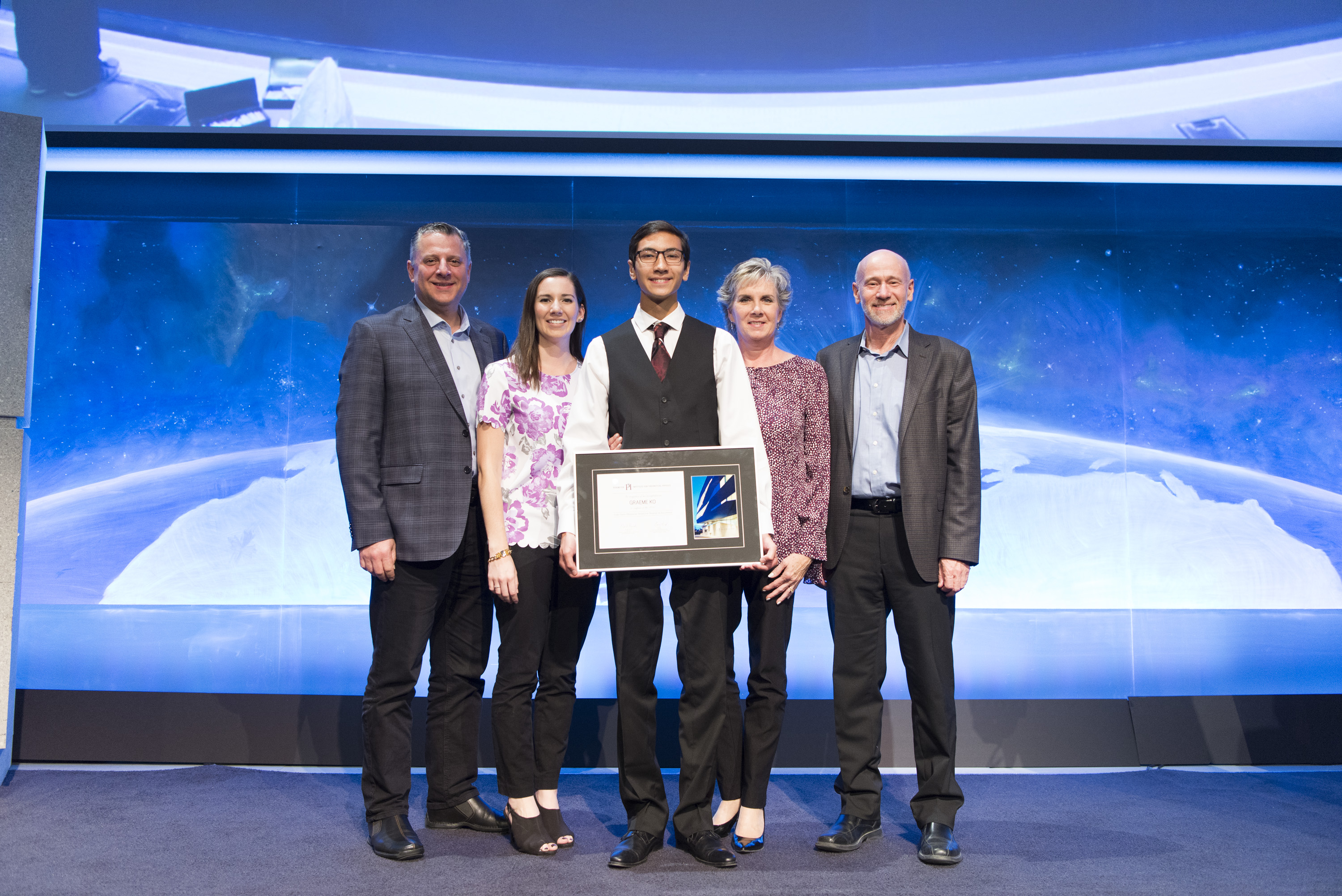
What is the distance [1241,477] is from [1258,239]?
123cm

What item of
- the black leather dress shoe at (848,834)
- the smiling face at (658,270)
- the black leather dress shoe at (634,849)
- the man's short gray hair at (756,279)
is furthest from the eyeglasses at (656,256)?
the black leather dress shoe at (848,834)

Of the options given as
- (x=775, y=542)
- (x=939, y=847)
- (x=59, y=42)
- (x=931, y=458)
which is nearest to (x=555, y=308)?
(x=775, y=542)

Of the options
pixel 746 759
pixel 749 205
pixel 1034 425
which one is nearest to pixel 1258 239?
pixel 1034 425

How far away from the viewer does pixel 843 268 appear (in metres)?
4.29

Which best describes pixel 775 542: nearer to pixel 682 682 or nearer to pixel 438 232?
pixel 682 682

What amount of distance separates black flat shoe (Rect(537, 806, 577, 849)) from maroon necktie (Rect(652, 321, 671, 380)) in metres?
1.26

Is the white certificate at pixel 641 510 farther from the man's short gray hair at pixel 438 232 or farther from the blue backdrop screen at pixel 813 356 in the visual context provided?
the blue backdrop screen at pixel 813 356

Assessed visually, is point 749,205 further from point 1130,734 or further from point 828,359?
point 1130,734

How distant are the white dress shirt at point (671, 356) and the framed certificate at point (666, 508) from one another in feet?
0.27

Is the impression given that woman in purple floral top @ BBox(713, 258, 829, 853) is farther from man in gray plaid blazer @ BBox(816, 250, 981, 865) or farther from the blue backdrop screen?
the blue backdrop screen

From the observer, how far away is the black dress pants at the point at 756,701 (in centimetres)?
231

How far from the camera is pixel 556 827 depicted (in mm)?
2365

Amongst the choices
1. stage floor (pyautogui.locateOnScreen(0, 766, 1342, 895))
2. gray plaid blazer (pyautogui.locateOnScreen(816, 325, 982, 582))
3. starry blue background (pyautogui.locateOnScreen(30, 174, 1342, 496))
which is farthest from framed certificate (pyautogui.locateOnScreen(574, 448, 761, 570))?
starry blue background (pyautogui.locateOnScreen(30, 174, 1342, 496))

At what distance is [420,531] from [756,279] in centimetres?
120
